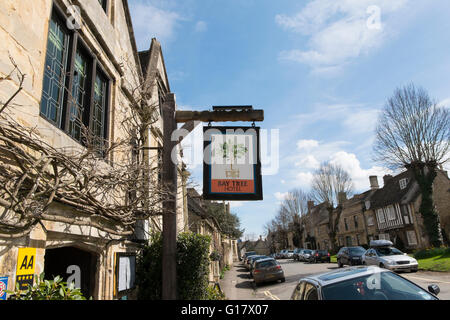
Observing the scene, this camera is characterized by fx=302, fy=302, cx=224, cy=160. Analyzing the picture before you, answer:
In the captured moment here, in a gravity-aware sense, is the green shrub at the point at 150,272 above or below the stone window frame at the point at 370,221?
below

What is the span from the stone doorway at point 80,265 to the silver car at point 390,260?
15.3 metres

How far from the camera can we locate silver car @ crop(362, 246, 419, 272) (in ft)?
52.5

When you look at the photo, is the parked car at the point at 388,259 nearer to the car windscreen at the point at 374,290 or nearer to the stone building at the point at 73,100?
the car windscreen at the point at 374,290

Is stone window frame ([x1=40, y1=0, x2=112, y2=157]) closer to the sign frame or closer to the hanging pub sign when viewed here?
the hanging pub sign

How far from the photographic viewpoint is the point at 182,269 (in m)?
8.03

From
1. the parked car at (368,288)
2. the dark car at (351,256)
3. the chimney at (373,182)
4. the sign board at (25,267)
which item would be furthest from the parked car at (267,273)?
the chimney at (373,182)

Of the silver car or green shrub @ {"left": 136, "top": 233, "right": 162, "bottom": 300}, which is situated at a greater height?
green shrub @ {"left": 136, "top": 233, "right": 162, "bottom": 300}

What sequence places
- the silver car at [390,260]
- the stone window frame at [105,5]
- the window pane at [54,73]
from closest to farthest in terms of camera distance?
the window pane at [54,73] < the stone window frame at [105,5] < the silver car at [390,260]

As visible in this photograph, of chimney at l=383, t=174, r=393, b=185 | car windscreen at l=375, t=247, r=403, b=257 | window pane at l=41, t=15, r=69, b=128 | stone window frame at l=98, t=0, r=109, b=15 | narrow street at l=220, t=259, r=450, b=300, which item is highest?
chimney at l=383, t=174, r=393, b=185

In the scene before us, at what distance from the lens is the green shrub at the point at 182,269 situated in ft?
25.2

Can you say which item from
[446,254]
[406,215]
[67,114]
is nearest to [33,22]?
[67,114]

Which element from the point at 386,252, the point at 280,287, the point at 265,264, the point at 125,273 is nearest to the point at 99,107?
the point at 125,273

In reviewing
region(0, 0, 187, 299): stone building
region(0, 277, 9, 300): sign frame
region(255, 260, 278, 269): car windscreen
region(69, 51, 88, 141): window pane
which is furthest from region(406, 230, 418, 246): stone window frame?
region(0, 277, 9, 300): sign frame
